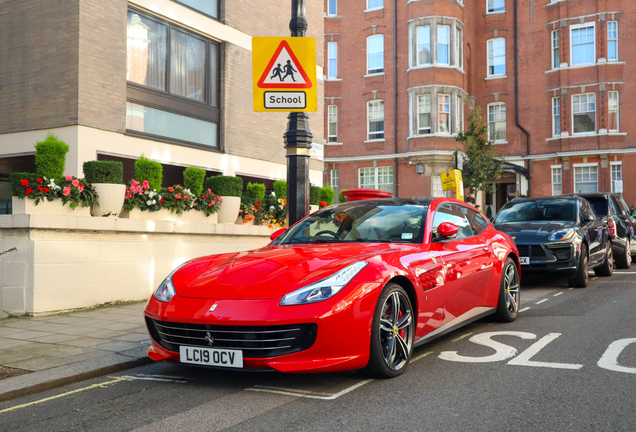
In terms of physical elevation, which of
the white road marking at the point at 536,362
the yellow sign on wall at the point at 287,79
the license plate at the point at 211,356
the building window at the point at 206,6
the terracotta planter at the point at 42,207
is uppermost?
the building window at the point at 206,6

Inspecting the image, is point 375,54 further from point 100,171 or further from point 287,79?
point 287,79

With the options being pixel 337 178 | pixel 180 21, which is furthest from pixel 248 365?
pixel 337 178

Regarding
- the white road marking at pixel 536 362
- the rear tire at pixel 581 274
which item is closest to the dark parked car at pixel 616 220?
the rear tire at pixel 581 274

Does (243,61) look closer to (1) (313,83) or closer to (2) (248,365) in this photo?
(1) (313,83)

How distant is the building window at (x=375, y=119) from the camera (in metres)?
Answer: 35.0

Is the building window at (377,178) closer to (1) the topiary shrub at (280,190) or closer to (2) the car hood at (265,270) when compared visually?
(1) the topiary shrub at (280,190)

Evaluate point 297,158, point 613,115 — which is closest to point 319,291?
point 297,158

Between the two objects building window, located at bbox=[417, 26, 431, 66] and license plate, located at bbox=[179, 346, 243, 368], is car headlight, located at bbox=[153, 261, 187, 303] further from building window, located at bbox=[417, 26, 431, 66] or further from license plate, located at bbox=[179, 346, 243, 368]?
building window, located at bbox=[417, 26, 431, 66]

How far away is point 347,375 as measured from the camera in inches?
191

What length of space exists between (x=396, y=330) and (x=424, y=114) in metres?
28.9

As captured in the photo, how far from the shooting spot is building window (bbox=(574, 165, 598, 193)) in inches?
1268

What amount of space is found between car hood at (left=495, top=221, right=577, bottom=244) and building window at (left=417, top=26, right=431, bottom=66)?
73.9 ft

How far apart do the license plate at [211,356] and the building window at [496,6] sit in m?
35.2

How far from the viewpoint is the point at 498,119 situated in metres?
35.3
